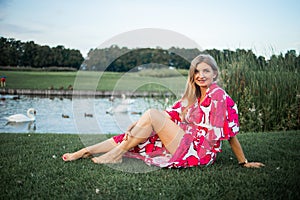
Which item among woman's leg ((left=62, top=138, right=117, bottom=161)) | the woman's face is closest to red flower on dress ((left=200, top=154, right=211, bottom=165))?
the woman's face

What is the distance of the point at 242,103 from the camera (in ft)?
19.4

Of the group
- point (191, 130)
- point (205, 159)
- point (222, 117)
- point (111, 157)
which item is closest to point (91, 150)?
point (111, 157)

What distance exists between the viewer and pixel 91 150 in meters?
3.32

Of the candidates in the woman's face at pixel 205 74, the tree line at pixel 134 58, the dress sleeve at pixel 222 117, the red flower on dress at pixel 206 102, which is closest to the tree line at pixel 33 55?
the tree line at pixel 134 58

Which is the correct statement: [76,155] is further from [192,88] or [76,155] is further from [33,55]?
[33,55]

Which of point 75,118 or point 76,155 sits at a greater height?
point 75,118

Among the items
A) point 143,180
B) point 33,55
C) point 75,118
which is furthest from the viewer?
point 33,55

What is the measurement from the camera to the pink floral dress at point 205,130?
9.44ft

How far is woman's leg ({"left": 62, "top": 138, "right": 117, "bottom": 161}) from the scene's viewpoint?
3293mm

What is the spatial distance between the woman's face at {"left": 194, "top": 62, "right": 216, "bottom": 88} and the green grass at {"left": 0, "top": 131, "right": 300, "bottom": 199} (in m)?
0.86

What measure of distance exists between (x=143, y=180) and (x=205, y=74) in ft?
3.97

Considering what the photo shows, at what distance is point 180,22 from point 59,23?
701 centimetres

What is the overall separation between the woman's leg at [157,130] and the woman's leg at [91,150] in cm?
30

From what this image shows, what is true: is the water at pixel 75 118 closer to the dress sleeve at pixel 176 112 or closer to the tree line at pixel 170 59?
the tree line at pixel 170 59
